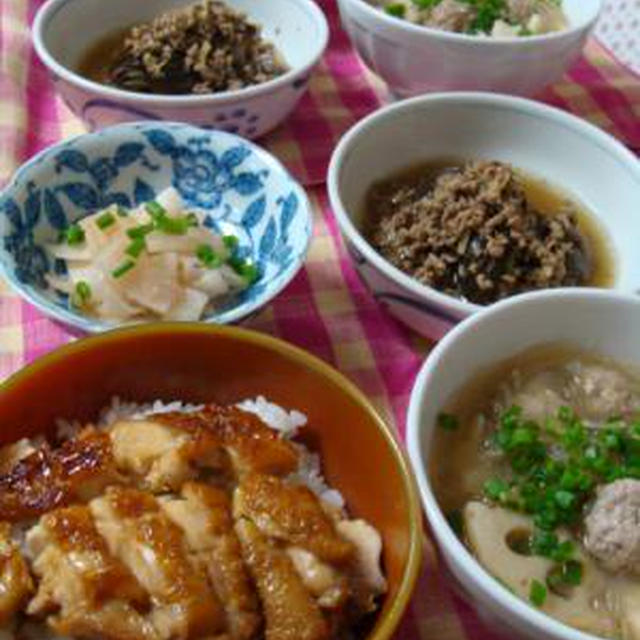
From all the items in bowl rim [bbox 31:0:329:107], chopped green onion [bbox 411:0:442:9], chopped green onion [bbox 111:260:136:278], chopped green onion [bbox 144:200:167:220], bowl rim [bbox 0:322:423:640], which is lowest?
chopped green onion [bbox 111:260:136:278]

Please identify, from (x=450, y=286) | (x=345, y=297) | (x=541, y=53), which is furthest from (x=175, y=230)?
(x=541, y=53)

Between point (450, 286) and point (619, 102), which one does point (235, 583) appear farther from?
point (619, 102)

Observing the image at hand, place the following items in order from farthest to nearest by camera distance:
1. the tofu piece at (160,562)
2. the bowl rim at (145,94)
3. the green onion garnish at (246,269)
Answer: the bowl rim at (145,94), the green onion garnish at (246,269), the tofu piece at (160,562)

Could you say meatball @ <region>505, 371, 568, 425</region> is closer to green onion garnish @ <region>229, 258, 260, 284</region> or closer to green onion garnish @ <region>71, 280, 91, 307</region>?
green onion garnish @ <region>229, 258, 260, 284</region>

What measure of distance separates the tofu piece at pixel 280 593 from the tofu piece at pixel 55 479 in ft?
0.67

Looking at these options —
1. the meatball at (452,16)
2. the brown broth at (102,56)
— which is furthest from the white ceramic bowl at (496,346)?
the brown broth at (102,56)

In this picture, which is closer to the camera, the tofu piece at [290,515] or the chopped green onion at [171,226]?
the tofu piece at [290,515]

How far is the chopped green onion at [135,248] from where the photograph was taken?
1592mm

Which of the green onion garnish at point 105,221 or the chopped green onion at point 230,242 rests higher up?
the green onion garnish at point 105,221

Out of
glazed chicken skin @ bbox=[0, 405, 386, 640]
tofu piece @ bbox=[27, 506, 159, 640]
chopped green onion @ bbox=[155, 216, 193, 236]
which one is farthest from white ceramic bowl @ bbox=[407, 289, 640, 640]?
chopped green onion @ bbox=[155, 216, 193, 236]

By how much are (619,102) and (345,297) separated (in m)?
1.06

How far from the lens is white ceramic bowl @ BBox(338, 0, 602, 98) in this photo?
1.93 m

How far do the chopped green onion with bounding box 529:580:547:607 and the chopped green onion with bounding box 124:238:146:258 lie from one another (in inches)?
34.1

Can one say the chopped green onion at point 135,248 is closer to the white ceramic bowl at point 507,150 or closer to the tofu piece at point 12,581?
the white ceramic bowl at point 507,150
